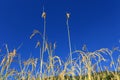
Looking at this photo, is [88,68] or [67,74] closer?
[88,68]

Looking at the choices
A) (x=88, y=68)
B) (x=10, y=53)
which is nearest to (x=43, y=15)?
(x=10, y=53)

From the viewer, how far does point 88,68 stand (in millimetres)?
5559

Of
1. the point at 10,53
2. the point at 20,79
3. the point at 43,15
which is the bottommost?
the point at 20,79

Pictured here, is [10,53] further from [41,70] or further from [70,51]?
[70,51]

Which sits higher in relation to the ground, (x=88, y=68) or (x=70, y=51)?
(x=70, y=51)

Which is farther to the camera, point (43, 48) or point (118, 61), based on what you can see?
point (118, 61)

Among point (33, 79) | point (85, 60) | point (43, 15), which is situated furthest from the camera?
point (33, 79)

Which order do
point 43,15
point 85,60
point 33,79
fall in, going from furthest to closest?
point 33,79, point 85,60, point 43,15

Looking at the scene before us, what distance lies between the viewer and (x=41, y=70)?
225 inches

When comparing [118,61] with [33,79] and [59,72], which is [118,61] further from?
[33,79]

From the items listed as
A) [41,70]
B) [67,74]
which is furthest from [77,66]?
[41,70]

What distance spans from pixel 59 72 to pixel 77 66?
1.30ft

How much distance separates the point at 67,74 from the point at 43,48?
2.89 ft

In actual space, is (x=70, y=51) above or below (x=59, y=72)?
above
